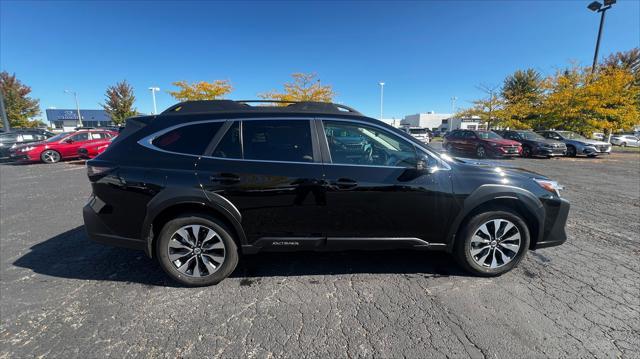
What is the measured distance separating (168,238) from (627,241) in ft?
20.1

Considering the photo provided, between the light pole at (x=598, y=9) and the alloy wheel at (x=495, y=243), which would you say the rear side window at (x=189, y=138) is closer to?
the alloy wheel at (x=495, y=243)

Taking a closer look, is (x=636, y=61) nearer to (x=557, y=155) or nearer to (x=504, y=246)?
(x=557, y=155)

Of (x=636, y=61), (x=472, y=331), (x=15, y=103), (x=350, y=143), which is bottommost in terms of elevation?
(x=472, y=331)

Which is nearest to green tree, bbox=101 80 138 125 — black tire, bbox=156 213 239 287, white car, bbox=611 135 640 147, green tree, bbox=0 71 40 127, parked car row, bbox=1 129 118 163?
green tree, bbox=0 71 40 127

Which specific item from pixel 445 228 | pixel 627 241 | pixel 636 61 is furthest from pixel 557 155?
pixel 636 61

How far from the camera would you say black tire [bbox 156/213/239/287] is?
2.76 metres

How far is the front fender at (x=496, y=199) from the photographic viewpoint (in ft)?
9.28

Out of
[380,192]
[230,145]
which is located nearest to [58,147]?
[230,145]

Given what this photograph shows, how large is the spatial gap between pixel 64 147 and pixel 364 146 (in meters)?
15.9

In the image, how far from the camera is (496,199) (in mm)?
2891

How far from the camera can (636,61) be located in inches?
1163

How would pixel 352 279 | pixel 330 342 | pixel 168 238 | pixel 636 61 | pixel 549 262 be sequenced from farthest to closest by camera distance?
pixel 636 61 → pixel 549 262 → pixel 352 279 → pixel 168 238 → pixel 330 342

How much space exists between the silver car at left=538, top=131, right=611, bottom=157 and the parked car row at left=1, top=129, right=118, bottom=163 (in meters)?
24.8

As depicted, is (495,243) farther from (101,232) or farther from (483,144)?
(483,144)
